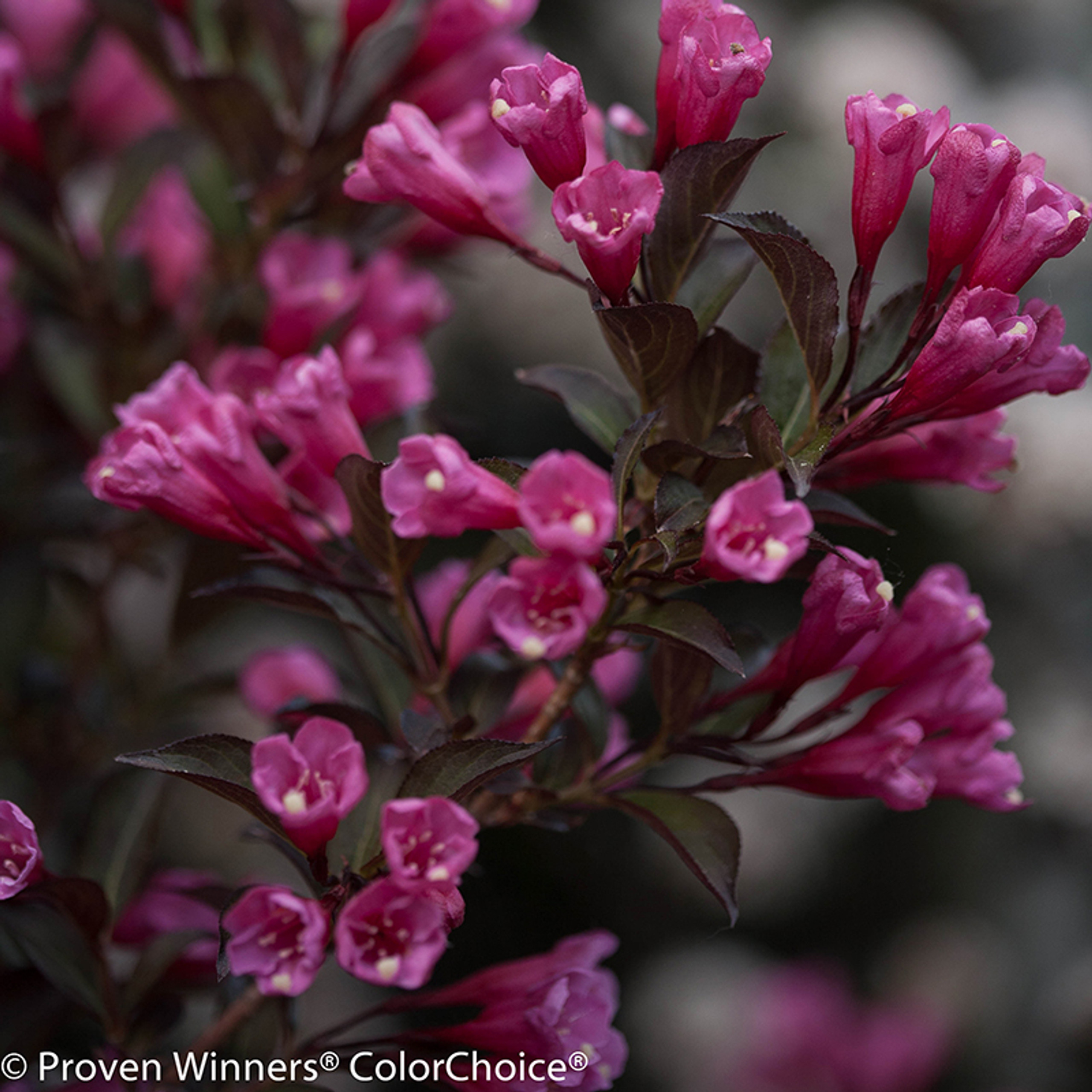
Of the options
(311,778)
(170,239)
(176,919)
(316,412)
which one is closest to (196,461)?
(316,412)

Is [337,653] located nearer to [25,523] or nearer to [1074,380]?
[25,523]

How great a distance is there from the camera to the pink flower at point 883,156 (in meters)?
0.42

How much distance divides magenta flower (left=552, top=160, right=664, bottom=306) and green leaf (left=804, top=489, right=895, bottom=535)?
0.12 metres

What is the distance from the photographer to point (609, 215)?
420mm

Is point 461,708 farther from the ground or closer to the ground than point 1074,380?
closer to the ground

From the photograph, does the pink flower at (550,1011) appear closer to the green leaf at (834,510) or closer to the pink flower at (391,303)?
the green leaf at (834,510)

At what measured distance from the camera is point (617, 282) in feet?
1.41

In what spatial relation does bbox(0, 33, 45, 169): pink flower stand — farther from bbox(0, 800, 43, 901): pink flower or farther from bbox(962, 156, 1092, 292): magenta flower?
bbox(962, 156, 1092, 292): magenta flower

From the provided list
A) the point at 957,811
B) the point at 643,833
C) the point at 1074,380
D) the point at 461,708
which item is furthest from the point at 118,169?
the point at 957,811

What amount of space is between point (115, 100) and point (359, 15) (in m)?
0.31

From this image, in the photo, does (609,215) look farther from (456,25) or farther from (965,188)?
(456,25)

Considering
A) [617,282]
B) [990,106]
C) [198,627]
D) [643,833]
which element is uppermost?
[617,282]

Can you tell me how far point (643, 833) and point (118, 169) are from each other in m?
0.84

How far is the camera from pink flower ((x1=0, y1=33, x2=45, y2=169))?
688 millimetres
